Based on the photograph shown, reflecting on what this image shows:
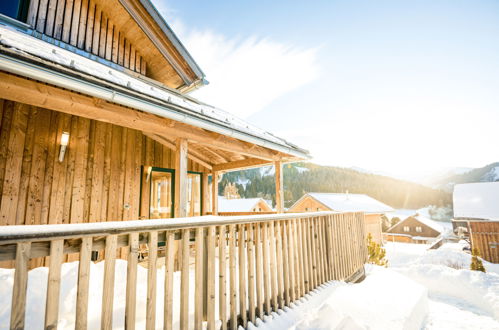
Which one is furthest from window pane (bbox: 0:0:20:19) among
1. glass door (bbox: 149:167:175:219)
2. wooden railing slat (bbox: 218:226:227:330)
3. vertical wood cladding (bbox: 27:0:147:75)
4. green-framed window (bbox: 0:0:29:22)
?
wooden railing slat (bbox: 218:226:227:330)

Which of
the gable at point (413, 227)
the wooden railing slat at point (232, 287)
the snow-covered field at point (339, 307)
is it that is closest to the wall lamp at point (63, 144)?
the snow-covered field at point (339, 307)

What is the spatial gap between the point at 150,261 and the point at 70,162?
3634 mm

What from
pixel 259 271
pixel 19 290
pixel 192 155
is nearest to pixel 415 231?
pixel 192 155

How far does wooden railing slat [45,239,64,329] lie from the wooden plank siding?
3423 mm

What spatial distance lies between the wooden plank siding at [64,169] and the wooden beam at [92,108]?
139 cm

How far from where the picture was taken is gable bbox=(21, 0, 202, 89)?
4.72m

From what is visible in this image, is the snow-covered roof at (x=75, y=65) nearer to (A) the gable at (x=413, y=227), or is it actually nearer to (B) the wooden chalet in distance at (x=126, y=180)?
(B) the wooden chalet in distance at (x=126, y=180)

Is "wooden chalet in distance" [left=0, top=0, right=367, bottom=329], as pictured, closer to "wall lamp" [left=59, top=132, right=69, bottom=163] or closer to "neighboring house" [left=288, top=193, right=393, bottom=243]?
"wall lamp" [left=59, top=132, right=69, bottom=163]

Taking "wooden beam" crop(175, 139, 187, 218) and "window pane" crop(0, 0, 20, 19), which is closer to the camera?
"wooden beam" crop(175, 139, 187, 218)

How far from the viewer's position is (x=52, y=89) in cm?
281

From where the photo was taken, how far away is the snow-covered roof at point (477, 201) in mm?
16656

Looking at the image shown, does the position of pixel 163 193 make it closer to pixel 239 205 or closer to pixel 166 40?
pixel 166 40

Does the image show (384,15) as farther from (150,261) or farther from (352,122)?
(352,122)

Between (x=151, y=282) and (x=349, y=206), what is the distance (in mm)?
26348
